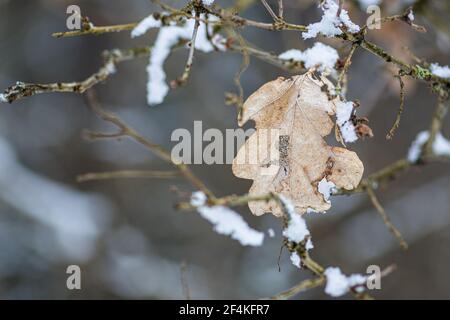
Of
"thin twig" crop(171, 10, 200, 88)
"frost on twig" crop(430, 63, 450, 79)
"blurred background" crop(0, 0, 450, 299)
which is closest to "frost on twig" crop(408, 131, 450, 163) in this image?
"frost on twig" crop(430, 63, 450, 79)

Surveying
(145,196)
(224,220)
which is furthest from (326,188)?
(145,196)

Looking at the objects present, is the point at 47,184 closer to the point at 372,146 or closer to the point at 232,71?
the point at 232,71

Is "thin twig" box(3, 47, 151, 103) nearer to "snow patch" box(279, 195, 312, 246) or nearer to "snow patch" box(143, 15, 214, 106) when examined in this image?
"snow patch" box(143, 15, 214, 106)

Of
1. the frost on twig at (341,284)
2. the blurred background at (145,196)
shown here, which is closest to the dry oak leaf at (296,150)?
the frost on twig at (341,284)

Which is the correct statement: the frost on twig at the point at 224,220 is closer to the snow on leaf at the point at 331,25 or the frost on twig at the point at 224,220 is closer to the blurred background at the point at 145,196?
the snow on leaf at the point at 331,25
